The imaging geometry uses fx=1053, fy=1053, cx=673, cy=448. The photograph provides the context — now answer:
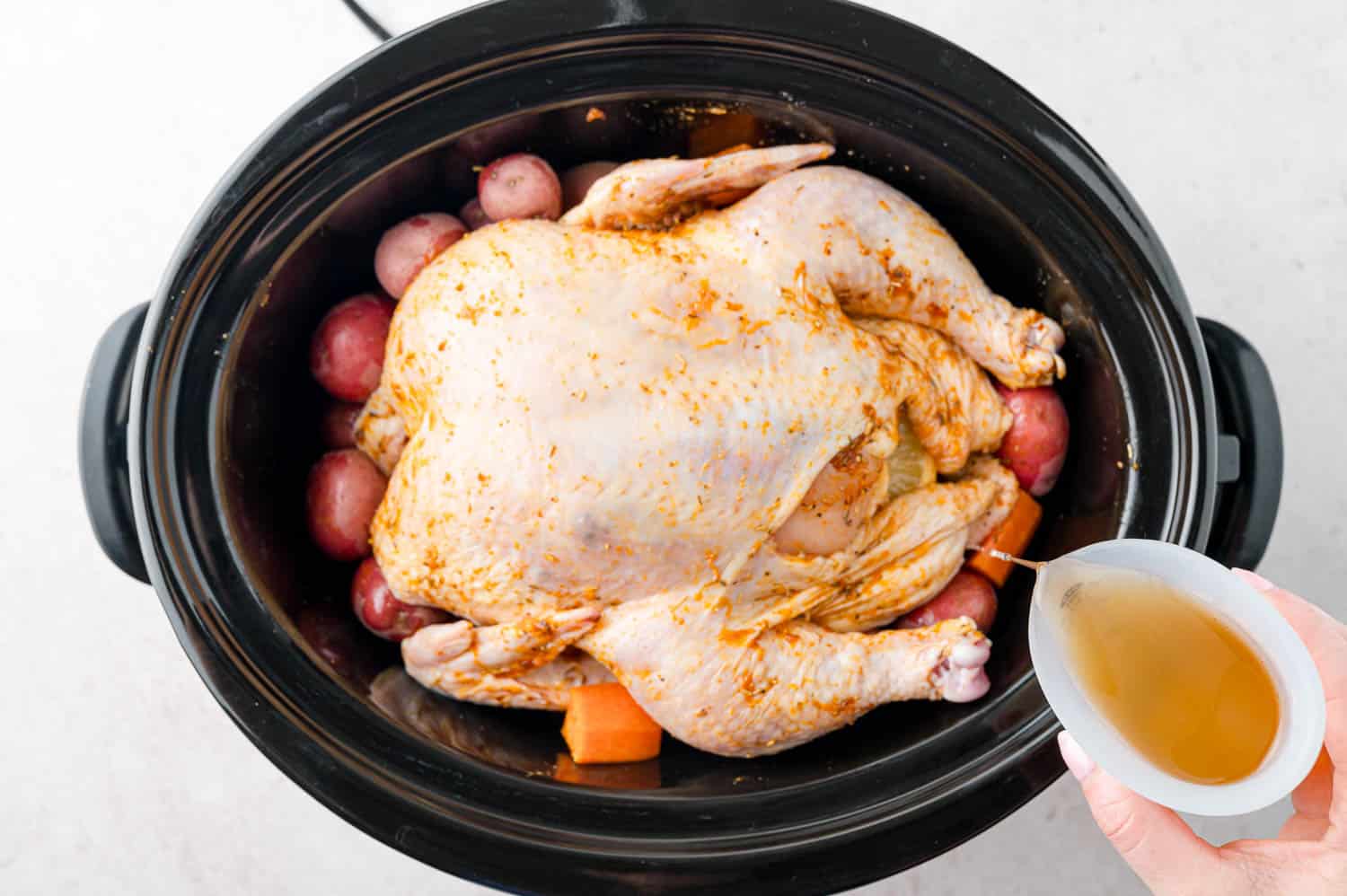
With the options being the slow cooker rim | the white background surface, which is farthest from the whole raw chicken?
the white background surface

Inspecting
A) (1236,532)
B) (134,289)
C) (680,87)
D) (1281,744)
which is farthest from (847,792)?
(134,289)

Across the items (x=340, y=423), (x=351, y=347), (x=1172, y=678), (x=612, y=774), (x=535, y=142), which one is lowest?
(x=612, y=774)

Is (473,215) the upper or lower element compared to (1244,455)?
upper

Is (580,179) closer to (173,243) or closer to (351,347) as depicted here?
(351,347)

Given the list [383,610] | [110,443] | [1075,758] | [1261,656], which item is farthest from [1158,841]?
[110,443]

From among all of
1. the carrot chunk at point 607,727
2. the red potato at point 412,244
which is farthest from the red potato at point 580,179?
the carrot chunk at point 607,727

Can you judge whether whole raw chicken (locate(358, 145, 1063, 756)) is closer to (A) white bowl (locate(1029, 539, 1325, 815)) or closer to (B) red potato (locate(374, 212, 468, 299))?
(B) red potato (locate(374, 212, 468, 299))
